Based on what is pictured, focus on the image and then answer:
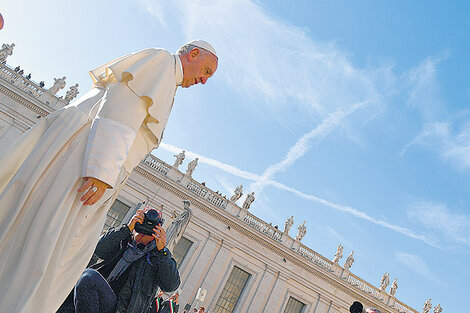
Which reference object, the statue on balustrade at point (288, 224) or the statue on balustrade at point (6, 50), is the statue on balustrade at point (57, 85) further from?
the statue on balustrade at point (288, 224)

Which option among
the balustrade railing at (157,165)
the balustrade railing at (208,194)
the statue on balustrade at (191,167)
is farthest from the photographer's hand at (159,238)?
the statue on balustrade at (191,167)

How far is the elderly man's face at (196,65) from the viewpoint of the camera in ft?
9.04

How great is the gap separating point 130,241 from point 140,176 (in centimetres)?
1844

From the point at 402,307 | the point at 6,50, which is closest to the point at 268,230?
the point at 402,307

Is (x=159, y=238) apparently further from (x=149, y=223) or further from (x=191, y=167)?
(x=191, y=167)

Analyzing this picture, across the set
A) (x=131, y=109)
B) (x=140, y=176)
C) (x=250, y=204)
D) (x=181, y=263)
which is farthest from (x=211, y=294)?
(x=131, y=109)

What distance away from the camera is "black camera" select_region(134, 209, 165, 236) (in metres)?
2.78

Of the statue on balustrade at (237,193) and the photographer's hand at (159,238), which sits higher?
the statue on balustrade at (237,193)

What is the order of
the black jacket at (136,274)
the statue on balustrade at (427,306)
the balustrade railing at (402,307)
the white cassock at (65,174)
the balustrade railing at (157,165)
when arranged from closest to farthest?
the white cassock at (65,174) → the black jacket at (136,274) → the balustrade railing at (157,165) → the balustrade railing at (402,307) → the statue on balustrade at (427,306)

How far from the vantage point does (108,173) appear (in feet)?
6.20

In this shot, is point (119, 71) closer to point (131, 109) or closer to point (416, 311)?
point (131, 109)

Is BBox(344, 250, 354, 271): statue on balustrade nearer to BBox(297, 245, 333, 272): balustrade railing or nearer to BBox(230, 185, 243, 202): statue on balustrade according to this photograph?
BBox(297, 245, 333, 272): balustrade railing

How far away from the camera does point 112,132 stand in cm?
198

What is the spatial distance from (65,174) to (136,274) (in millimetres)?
1202
